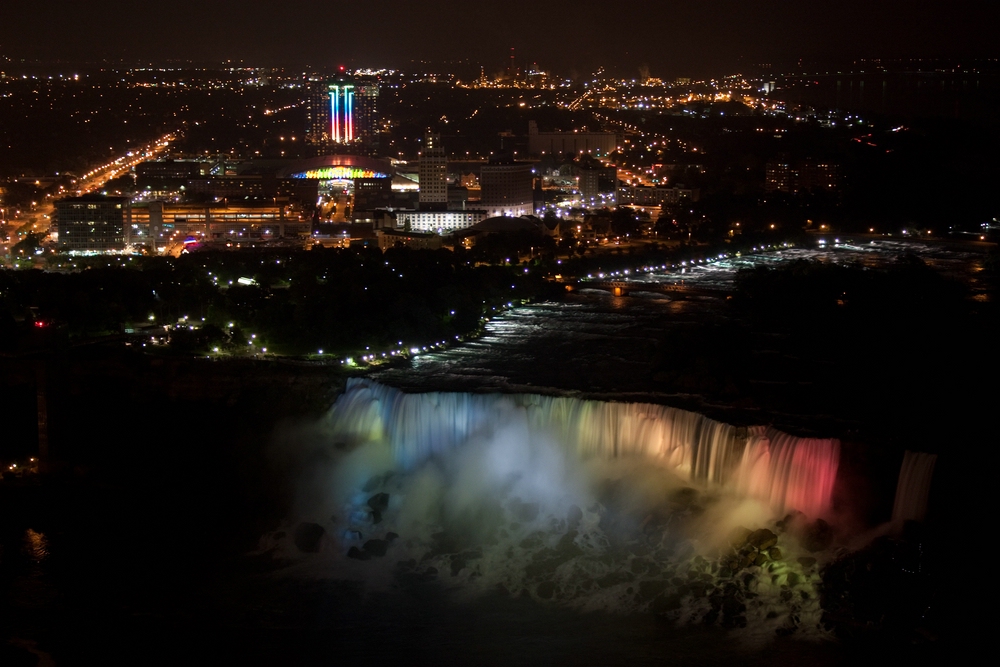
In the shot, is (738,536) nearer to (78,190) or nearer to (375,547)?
(375,547)

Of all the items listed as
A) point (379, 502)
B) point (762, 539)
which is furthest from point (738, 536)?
point (379, 502)

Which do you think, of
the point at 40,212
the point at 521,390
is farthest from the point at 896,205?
the point at 40,212

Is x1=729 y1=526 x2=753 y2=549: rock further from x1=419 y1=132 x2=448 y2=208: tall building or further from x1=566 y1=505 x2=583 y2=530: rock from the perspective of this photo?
x1=419 y1=132 x2=448 y2=208: tall building

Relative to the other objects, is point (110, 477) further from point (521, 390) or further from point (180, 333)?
point (521, 390)

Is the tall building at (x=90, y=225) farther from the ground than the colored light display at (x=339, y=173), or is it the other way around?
the colored light display at (x=339, y=173)

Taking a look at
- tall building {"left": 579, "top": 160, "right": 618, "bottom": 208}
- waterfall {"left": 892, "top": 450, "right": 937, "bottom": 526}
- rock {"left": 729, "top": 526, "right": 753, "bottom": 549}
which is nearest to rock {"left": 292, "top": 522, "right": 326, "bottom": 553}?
rock {"left": 729, "top": 526, "right": 753, "bottom": 549}

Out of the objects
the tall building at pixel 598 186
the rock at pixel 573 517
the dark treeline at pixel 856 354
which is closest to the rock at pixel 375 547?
the rock at pixel 573 517

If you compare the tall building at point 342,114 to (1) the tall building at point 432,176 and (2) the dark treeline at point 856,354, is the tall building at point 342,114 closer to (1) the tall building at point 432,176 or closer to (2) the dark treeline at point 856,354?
(1) the tall building at point 432,176
